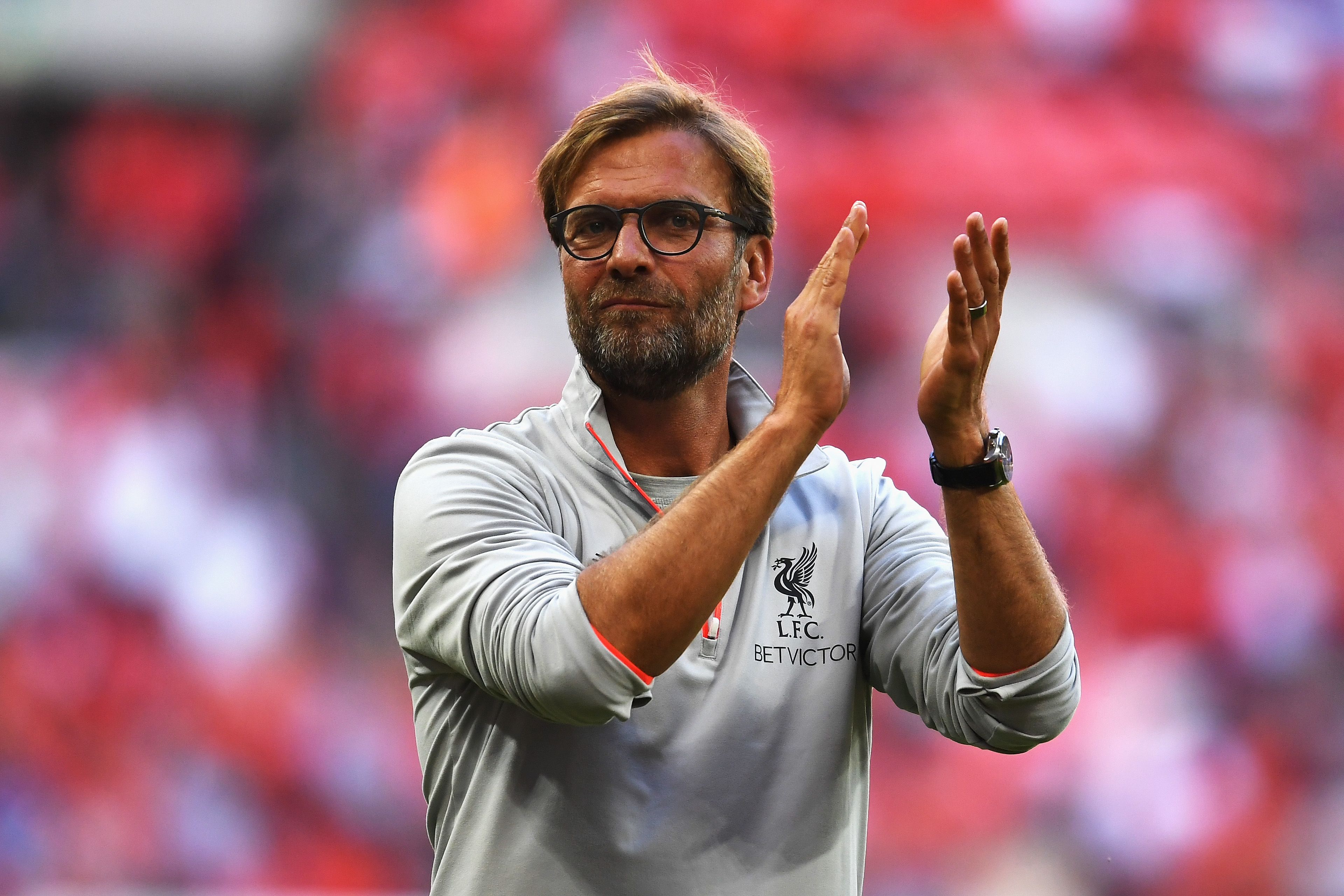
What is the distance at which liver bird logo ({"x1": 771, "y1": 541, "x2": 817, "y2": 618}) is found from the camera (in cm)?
162

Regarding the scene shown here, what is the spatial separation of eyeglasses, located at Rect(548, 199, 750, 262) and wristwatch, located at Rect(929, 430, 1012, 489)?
463 millimetres

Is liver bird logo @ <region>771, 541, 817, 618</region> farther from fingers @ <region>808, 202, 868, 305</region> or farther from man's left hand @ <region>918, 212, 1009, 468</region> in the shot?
fingers @ <region>808, 202, 868, 305</region>

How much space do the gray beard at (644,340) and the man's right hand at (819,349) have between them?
0.21m

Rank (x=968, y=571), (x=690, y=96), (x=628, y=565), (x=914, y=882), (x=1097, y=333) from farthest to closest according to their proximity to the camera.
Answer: (x=1097, y=333), (x=914, y=882), (x=690, y=96), (x=968, y=571), (x=628, y=565)

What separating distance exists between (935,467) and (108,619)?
2692 millimetres

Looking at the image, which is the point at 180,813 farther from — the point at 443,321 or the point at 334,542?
the point at 443,321

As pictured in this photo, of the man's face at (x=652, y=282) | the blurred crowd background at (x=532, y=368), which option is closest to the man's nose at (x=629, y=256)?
the man's face at (x=652, y=282)

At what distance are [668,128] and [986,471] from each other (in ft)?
2.18

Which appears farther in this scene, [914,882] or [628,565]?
[914,882]

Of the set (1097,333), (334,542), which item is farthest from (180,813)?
(1097,333)

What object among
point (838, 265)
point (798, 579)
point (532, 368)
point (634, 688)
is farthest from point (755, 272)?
point (532, 368)

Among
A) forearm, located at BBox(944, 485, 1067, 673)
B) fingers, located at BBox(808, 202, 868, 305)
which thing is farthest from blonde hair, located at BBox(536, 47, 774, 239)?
forearm, located at BBox(944, 485, 1067, 673)

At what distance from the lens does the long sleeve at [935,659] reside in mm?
1515

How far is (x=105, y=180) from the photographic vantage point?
365cm
